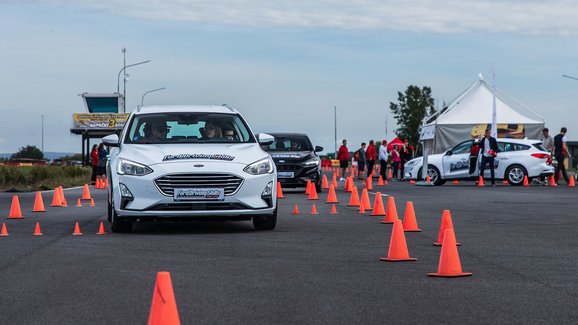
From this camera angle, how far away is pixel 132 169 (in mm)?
14016

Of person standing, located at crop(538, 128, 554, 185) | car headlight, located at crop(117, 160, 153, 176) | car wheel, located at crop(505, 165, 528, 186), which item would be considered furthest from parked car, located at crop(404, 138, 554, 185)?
car headlight, located at crop(117, 160, 153, 176)

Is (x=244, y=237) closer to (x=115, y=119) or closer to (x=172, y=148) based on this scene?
(x=172, y=148)

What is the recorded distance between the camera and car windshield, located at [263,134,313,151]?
29.1 metres

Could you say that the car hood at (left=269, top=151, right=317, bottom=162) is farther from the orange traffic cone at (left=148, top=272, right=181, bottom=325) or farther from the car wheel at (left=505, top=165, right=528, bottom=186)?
the orange traffic cone at (left=148, top=272, right=181, bottom=325)

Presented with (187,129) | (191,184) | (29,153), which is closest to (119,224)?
(191,184)

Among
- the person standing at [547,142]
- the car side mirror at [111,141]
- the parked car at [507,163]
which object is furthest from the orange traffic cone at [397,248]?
the person standing at [547,142]

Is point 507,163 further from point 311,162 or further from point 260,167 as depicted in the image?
point 260,167

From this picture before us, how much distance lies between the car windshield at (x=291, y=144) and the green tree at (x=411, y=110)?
12358 centimetres

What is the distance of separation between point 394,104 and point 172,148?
143 meters

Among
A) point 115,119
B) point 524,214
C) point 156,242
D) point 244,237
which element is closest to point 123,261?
point 156,242

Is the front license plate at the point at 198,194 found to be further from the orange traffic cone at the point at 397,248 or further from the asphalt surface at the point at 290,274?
the orange traffic cone at the point at 397,248

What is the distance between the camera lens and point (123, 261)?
1078 centimetres

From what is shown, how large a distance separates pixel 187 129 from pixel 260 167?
1.71m

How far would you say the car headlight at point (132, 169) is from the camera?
1391 cm
